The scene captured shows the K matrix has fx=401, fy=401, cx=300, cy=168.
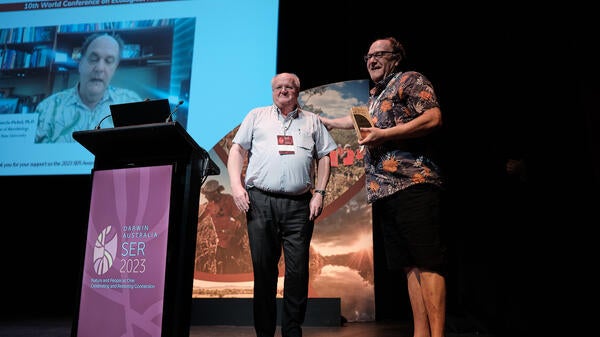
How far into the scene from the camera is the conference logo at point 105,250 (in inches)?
55.9

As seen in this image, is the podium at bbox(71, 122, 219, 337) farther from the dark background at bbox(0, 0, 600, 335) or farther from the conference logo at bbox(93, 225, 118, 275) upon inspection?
the dark background at bbox(0, 0, 600, 335)

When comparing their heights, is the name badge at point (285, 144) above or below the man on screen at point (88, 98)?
below

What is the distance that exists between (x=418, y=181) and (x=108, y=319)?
121 cm

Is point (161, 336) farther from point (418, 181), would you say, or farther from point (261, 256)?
point (418, 181)

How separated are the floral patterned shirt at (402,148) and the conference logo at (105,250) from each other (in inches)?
39.2

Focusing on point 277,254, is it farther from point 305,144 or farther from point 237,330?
point 237,330

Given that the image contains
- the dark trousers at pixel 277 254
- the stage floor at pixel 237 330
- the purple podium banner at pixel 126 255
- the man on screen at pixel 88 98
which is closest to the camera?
the purple podium banner at pixel 126 255

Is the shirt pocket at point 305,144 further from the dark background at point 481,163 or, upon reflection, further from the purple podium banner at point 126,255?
the dark background at point 481,163

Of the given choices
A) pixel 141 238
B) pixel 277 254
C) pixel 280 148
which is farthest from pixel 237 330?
pixel 141 238

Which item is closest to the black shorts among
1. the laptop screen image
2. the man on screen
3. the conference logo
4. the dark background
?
the dark background

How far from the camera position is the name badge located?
197cm

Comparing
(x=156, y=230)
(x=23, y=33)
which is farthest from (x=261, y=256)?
(x=23, y=33)

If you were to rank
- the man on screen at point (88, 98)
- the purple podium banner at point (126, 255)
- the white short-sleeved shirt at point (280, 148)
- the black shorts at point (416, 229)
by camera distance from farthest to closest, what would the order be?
the man on screen at point (88, 98)
the white short-sleeved shirt at point (280, 148)
the black shorts at point (416, 229)
the purple podium banner at point (126, 255)

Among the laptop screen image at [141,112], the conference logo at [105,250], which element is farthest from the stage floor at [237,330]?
the laptop screen image at [141,112]
